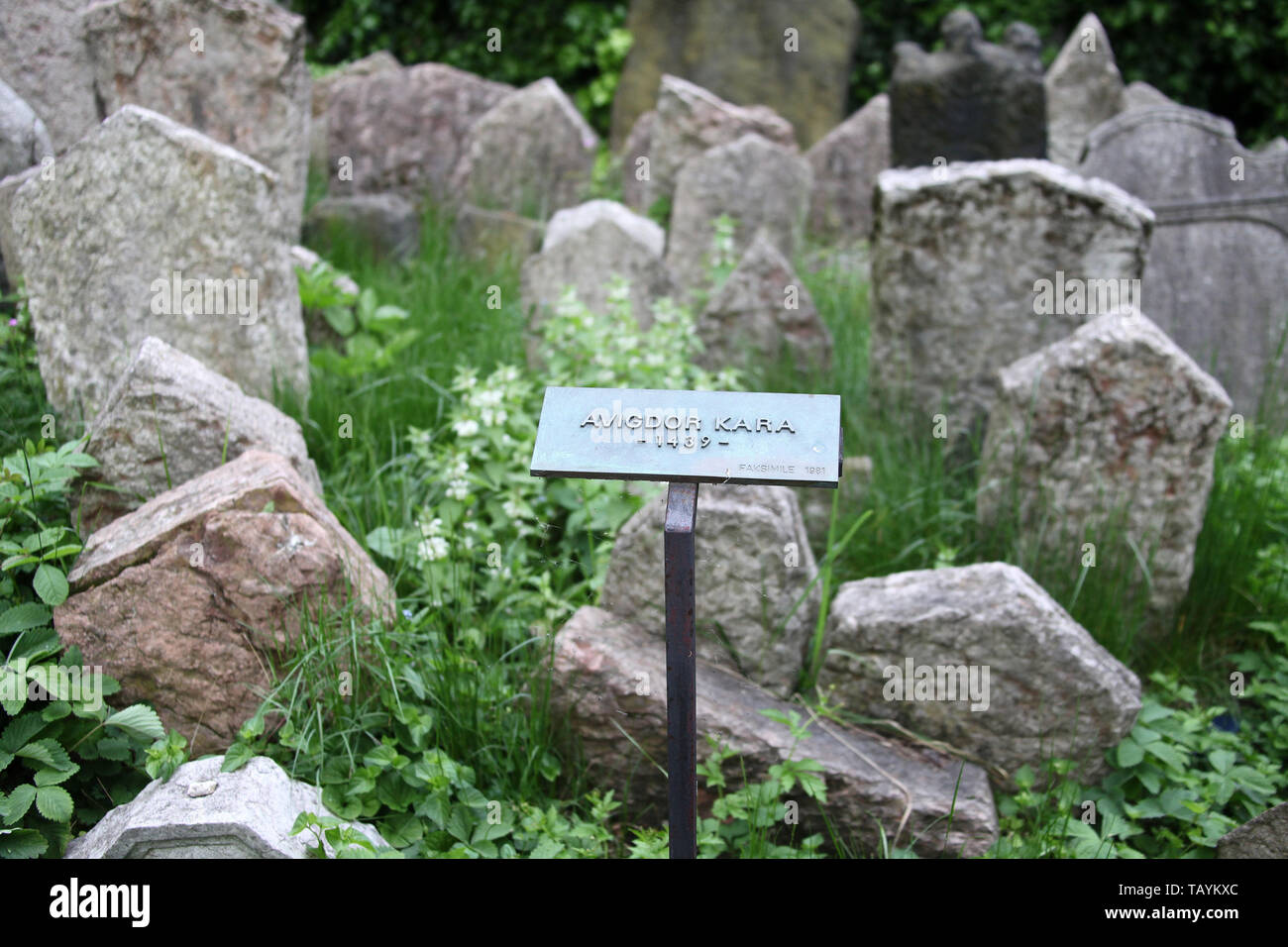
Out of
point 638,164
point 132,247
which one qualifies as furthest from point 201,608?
point 638,164

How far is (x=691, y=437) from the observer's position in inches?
75.7

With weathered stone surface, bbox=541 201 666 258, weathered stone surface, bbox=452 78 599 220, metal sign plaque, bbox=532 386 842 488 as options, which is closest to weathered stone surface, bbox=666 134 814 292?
weathered stone surface, bbox=541 201 666 258

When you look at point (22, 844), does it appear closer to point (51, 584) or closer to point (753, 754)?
point (51, 584)

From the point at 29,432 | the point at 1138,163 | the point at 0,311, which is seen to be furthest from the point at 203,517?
the point at 1138,163

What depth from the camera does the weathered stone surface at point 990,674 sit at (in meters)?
2.52

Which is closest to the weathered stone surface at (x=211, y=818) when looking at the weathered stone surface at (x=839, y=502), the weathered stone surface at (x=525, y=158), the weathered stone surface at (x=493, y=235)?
the weathered stone surface at (x=839, y=502)

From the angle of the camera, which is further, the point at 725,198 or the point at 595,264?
the point at 725,198

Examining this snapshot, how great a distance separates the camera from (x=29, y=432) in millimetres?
3166

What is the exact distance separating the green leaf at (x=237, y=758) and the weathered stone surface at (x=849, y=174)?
5158mm

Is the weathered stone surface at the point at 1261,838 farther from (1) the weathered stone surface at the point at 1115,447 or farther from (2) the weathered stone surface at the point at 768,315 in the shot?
(2) the weathered stone surface at the point at 768,315

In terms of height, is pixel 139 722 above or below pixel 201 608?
below

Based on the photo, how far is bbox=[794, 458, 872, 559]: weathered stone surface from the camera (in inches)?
131

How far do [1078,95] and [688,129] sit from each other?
2.65 meters
